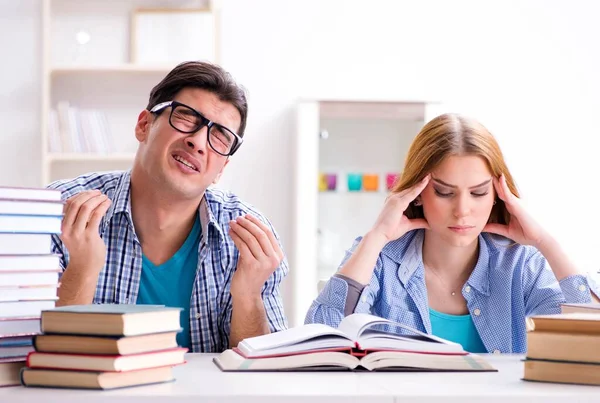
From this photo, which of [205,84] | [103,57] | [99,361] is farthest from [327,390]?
[103,57]

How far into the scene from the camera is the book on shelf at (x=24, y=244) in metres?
1.33

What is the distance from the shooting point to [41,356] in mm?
1304

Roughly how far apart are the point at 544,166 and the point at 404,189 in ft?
9.21

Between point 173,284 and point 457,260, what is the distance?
807 millimetres

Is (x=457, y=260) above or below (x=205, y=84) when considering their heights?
below

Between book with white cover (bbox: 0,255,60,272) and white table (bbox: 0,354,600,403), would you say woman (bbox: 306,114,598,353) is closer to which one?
white table (bbox: 0,354,600,403)

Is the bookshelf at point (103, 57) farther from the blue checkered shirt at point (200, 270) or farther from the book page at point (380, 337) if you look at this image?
the book page at point (380, 337)

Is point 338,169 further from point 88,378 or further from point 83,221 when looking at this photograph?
point 88,378

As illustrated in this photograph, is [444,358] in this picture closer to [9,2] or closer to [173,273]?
[173,273]

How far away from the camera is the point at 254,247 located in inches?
79.7

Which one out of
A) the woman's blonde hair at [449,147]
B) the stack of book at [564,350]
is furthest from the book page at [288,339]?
the woman's blonde hair at [449,147]

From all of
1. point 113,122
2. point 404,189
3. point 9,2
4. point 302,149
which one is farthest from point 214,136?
point 9,2

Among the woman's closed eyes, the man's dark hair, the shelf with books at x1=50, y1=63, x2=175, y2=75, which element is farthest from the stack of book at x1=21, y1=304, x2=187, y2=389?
the shelf with books at x1=50, y1=63, x2=175, y2=75

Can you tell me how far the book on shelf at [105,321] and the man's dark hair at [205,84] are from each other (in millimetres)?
1062
